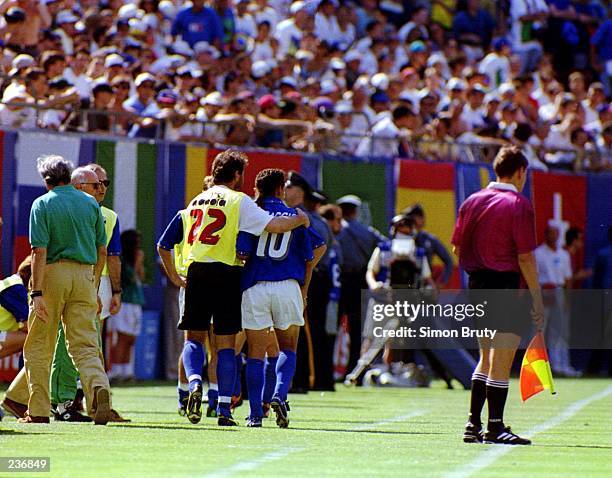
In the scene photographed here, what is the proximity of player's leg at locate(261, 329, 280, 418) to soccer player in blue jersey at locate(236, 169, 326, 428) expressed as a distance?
0.39 meters

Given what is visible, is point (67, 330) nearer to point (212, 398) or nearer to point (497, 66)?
point (212, 398)

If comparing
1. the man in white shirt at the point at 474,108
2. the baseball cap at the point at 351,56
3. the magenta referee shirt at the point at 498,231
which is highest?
the baseball cap at the point at 351,56

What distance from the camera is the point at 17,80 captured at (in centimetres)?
1783

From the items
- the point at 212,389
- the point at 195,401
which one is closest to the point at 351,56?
the point at 212,389

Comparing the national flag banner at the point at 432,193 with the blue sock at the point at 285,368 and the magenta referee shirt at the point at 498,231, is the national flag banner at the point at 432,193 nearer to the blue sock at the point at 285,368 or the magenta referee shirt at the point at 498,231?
the blue sock at the point at 285,368

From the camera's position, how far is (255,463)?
29.4 ft

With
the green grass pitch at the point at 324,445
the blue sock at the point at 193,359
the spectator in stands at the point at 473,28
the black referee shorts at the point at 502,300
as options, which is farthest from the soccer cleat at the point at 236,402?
the spectator in stands at the point at 473,28

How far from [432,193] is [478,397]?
422 inches

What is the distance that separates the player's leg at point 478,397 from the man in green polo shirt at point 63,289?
2.69 metres

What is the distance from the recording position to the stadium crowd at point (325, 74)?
62.5ft

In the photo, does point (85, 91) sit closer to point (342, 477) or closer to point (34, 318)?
point (34, 318)

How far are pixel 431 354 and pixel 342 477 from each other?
10.6m

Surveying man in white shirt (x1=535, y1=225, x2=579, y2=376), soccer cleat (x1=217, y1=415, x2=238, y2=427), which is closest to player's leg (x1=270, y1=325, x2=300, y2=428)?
soccer cleat (x1=217, y1=415, x2=238, y2=427)

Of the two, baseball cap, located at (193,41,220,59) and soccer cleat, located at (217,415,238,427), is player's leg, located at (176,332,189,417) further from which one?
baseball cap, located at (193,41,220,59)
